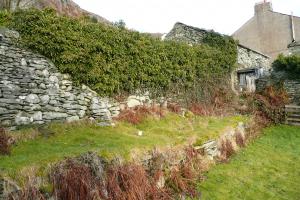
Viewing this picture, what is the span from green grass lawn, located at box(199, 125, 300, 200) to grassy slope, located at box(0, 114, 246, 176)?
126cm

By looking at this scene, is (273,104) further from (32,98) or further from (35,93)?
(32,98)

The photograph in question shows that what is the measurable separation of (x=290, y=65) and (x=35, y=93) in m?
16.0

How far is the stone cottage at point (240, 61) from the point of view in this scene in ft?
71.9

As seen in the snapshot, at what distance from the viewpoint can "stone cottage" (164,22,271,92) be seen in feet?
71.9

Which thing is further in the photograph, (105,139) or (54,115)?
(54,115)

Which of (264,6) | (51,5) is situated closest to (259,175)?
(51,5)

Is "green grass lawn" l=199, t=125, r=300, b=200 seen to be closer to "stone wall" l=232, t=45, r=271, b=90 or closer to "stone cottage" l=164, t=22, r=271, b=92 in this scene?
"stone cottage" l=164, t=22, r=271, b=92

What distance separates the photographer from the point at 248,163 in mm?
11594

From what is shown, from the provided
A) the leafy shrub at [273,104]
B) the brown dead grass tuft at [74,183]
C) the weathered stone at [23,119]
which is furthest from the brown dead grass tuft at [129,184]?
the leafy shrub at [273,104]

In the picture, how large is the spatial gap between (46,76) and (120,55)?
3.11m

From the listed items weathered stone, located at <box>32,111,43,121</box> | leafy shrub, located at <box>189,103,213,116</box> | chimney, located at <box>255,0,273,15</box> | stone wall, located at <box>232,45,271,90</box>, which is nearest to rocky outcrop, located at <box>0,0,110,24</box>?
leafy shrub, located at <box>189,103,213,116</box>

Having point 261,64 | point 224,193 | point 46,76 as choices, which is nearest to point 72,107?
point 46,76

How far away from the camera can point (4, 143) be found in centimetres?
763

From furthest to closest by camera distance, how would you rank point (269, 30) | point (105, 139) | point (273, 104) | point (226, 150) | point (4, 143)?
point (269, 30) < point (273, 104) < point (226, 150) < point (105, 139) < point (4, 143)
